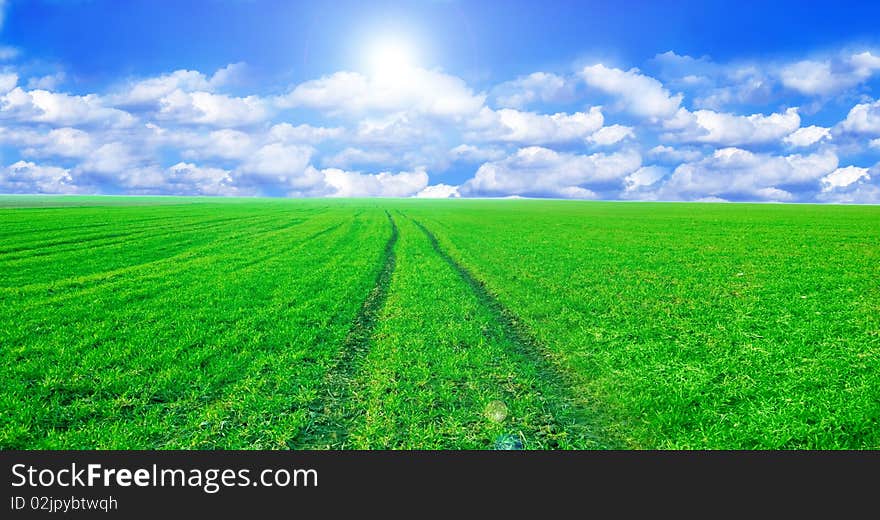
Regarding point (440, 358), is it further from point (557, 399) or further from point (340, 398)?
point (557, 399)

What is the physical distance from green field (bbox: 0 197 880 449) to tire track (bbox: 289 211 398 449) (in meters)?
0.05

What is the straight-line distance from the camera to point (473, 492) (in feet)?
18.1

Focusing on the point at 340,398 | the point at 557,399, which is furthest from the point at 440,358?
the point at 557,399

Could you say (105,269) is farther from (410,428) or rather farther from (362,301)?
(410,428)

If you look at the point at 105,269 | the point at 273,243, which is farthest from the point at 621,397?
the point at 273,243

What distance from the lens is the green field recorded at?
6980 millimetres

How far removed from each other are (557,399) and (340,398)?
4.14 meters

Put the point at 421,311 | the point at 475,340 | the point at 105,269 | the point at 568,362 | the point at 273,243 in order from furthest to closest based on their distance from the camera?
the point at 273,243, the point at 105,269, the point at 421,311, the point at 475,340, the point at 568,362

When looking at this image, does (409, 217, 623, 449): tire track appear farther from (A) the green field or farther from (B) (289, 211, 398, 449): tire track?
(B) (289, 211, 398, 449): tire track

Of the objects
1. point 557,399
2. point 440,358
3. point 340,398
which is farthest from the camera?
point 440,358

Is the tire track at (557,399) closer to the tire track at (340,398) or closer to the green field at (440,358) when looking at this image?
the green field at (440,358)

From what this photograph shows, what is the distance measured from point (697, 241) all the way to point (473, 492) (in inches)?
1399

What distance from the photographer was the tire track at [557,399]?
7070mm

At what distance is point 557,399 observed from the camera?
328 inches
